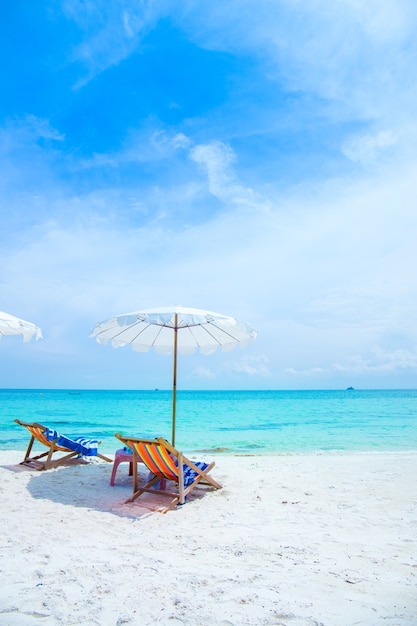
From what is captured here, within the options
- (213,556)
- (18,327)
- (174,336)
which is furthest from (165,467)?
(18,327)

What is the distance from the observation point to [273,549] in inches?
145

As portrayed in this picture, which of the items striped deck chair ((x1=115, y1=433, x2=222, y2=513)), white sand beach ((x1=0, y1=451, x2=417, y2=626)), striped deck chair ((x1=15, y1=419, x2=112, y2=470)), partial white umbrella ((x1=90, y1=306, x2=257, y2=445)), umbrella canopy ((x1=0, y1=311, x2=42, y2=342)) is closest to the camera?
white sand beach ((x1=0, y1=451, x2=417, y2=626))

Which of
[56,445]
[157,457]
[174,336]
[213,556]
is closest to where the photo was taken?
[213,556]

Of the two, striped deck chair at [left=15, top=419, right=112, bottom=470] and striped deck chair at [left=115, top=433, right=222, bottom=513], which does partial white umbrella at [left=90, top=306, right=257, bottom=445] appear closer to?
striped deck chair at [left=115, top=433, right=222, bottom=513]

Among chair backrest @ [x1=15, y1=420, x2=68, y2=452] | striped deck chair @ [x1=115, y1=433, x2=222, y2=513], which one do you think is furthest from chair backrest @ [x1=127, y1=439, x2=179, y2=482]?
chair backrest @ [x1=15, y1=420, x2=68, y2=452]

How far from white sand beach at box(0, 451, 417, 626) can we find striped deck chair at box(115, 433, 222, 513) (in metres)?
0.21

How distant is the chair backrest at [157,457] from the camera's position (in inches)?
196

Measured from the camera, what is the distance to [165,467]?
5.17 m

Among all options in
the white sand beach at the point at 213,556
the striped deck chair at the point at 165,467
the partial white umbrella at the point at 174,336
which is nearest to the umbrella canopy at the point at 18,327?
the partial white umbrella at the point at 174,336

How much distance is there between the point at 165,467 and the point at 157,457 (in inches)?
8.3

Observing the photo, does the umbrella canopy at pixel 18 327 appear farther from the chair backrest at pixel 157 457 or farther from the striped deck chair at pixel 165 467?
the chair backrest at pixel 157 457

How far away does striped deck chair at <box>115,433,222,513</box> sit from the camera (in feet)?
16.3

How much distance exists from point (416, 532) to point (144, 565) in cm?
271

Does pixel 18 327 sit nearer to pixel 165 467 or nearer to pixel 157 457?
pixel 157 457
